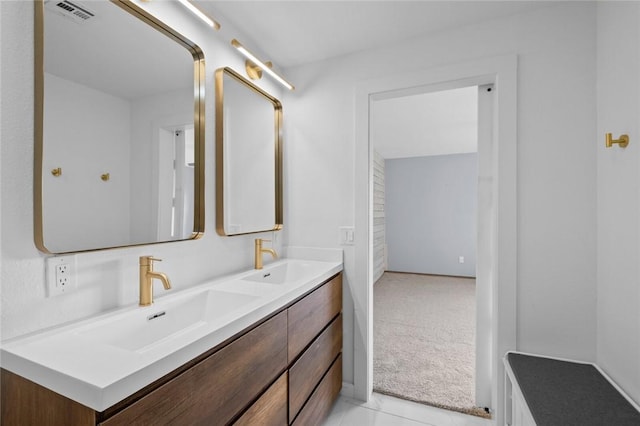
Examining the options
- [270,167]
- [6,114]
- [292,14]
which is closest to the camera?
[6,114]

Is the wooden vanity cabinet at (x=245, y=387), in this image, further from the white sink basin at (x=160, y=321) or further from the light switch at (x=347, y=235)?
the light switch at (x=347, y=235)

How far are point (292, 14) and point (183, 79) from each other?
29.1 inches

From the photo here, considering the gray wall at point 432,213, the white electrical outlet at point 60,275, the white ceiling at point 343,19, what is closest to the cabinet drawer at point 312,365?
the white electrical outlet at point 60,275

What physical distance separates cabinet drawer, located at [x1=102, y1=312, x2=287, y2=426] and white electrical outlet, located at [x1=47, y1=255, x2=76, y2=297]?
0.53 m

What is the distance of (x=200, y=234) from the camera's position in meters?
1.49

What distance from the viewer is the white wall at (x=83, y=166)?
0.95 m

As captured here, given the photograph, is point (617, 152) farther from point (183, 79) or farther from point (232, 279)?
point (183, 79)

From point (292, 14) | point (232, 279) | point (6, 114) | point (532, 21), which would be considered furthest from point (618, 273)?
point (6, 114)

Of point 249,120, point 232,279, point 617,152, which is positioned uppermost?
point 249,120

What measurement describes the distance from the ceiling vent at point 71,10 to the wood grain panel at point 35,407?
1.09 metres

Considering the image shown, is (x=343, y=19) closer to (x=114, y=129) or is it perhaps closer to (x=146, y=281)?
(x=114, y=129)

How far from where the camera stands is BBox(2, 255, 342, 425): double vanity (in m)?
0.66

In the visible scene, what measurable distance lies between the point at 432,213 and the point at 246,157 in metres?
4.82

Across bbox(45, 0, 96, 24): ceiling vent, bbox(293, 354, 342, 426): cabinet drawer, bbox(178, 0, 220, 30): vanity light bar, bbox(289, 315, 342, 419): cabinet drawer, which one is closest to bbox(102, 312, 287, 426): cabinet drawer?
bbox(289, 315, 342, 419): cabinet drawer
